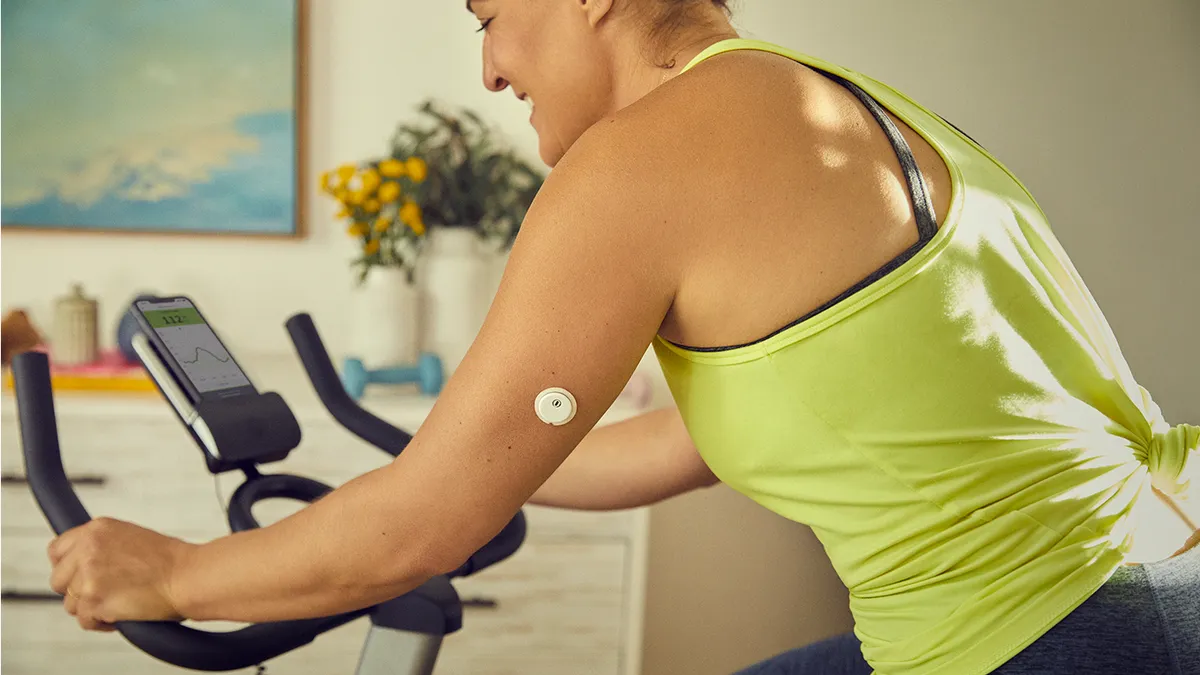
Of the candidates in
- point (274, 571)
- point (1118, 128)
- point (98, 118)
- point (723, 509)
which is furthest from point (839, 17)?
point (274, 571)

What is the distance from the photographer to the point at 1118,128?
2.67 m

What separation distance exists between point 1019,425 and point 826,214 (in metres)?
0.21

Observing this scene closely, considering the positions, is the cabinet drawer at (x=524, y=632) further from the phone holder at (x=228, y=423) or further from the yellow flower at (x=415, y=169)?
the phone holder at (x=228, y=423)

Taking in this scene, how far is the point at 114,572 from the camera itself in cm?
82

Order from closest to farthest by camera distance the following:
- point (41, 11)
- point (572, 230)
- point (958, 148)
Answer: point (572, 230), point (958, 148), point (41, 11)

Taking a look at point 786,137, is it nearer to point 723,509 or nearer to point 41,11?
point 723,509

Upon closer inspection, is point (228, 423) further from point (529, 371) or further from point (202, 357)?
point (529, 371)

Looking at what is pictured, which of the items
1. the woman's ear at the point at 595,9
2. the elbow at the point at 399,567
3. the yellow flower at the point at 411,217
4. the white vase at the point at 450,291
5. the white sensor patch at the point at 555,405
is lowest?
the white vase at the point at 450,291

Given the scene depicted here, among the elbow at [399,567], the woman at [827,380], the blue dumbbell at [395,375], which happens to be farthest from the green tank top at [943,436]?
the blue dumbbell at [395,375]

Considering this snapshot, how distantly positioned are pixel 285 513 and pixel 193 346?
3.91 feet

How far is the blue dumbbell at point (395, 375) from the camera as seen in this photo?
221 centimetres

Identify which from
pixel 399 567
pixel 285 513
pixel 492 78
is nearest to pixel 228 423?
pixel 399 567

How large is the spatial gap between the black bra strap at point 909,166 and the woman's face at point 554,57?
0.21 m

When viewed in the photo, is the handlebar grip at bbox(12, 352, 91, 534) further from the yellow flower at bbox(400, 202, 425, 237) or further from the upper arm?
the yellow flower at bbox(400, 202, 425, 237)
